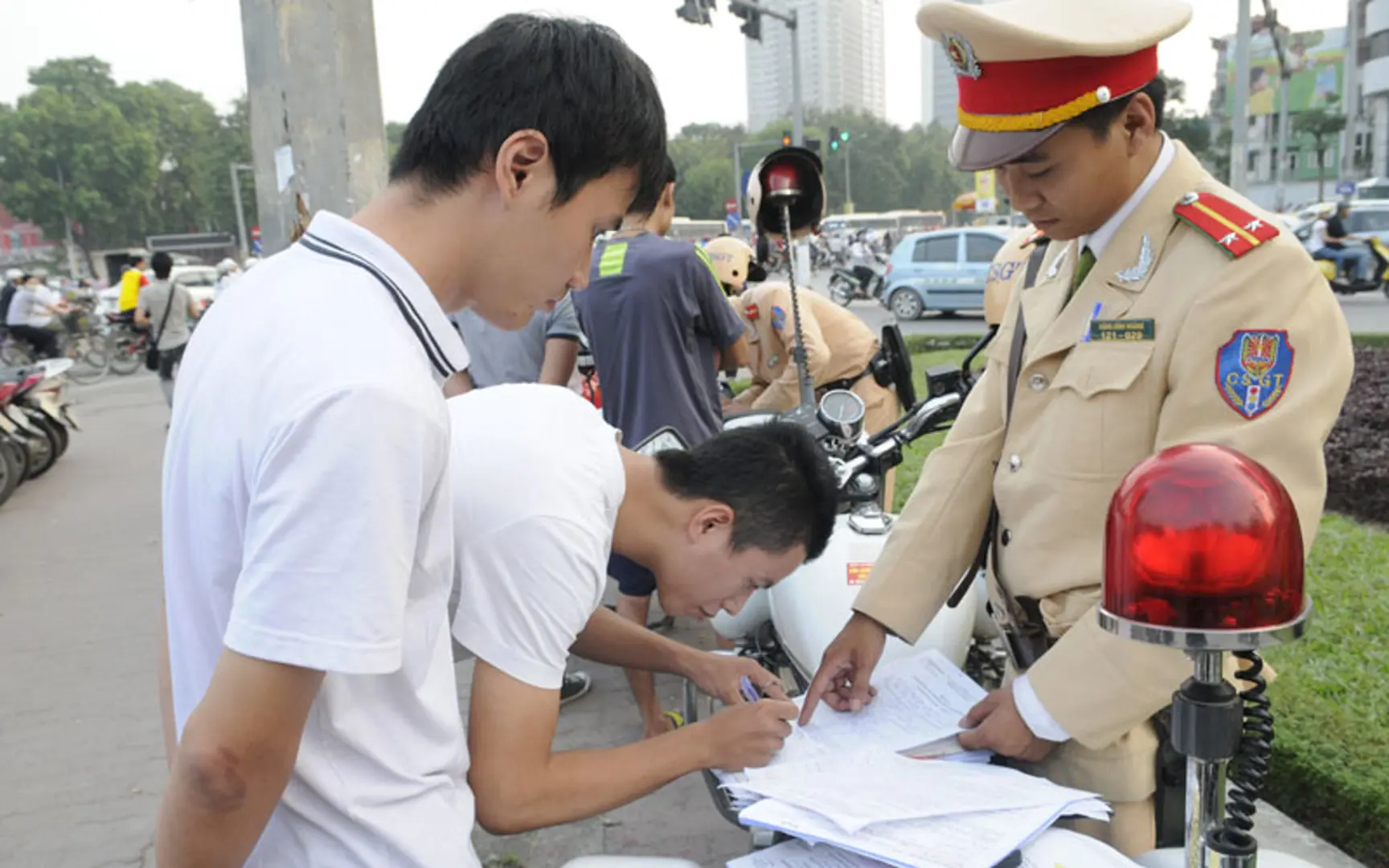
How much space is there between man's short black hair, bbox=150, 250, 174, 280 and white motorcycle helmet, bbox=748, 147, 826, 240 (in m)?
7.54

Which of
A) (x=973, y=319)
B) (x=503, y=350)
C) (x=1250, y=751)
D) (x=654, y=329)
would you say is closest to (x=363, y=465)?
(x=1250, y=751)

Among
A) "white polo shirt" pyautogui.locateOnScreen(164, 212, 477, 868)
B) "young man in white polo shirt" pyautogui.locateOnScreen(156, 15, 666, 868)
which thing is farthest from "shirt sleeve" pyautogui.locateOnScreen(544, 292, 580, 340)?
"white polo shirt" pyautogui.locateOnScreen(164, 212, 477, 868)

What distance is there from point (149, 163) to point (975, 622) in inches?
2301

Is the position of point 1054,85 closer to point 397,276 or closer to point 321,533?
point 397,276

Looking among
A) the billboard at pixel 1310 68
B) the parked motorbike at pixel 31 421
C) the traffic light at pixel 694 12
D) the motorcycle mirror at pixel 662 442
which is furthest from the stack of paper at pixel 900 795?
the billboard at pixel 1310 68

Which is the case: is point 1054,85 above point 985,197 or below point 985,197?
below

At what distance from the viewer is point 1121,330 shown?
4.56 ft

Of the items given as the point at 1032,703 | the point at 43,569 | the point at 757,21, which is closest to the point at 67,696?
the point at 43,569

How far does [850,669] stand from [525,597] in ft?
2.12

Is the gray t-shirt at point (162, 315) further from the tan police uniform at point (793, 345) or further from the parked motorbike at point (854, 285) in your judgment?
the parked motorbike at point (854, 285)

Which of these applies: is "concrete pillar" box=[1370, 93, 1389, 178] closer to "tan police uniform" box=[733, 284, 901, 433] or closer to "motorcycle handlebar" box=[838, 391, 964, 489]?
"tan police uniform" box=[733, 284, 901, 433]

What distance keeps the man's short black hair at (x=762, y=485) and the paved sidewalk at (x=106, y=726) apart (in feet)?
4.28

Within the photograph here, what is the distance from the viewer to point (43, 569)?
5.77 metres

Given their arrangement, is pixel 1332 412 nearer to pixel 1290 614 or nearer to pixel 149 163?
pixel 1290 614
